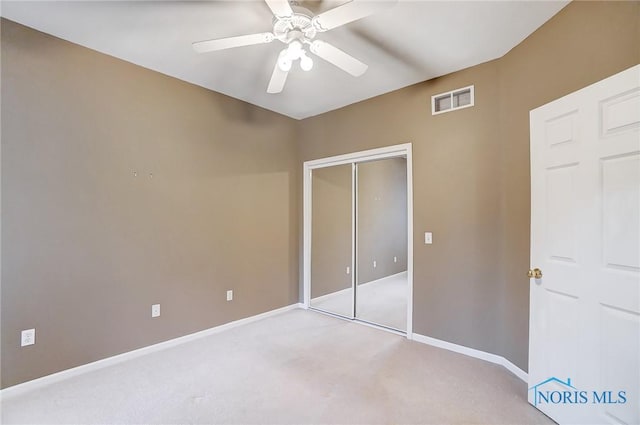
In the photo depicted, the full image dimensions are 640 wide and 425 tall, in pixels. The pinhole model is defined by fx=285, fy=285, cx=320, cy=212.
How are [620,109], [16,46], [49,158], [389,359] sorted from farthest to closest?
1. [389,359]
2. [49,158]
3. [16,46]
4. [620,109]

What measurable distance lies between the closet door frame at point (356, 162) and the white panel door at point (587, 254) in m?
1.21

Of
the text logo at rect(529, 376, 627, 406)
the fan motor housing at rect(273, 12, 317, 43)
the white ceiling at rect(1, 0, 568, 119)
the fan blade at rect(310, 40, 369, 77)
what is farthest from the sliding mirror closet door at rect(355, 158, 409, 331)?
the fan motor housing at rect(273, 12, 317, 43)

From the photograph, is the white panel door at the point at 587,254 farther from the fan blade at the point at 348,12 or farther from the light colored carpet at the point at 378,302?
the light colored carpet at the point at 378,302

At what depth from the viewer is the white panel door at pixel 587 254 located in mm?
1448

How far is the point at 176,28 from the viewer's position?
2170mm

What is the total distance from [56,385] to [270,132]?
3.26 m

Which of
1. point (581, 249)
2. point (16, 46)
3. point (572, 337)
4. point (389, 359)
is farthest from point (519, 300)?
point (16, 46)

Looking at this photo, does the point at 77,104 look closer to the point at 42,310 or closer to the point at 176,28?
the point at 176,28

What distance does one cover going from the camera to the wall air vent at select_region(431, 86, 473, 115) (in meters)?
2.78

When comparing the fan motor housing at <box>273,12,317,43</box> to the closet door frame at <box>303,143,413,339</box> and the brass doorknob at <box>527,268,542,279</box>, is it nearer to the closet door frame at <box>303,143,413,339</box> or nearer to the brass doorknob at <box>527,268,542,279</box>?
the closet door frame at <box>303,143,413,339</box>

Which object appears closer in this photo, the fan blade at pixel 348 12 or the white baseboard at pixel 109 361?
the fan blade at pixel 348 12

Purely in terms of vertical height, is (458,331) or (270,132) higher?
(270,132)

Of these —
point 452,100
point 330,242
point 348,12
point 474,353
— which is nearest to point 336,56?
point 348,12

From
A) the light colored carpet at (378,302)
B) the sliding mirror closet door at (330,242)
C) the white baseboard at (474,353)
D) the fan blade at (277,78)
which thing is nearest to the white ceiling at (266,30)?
the fan blade at (277,78)
